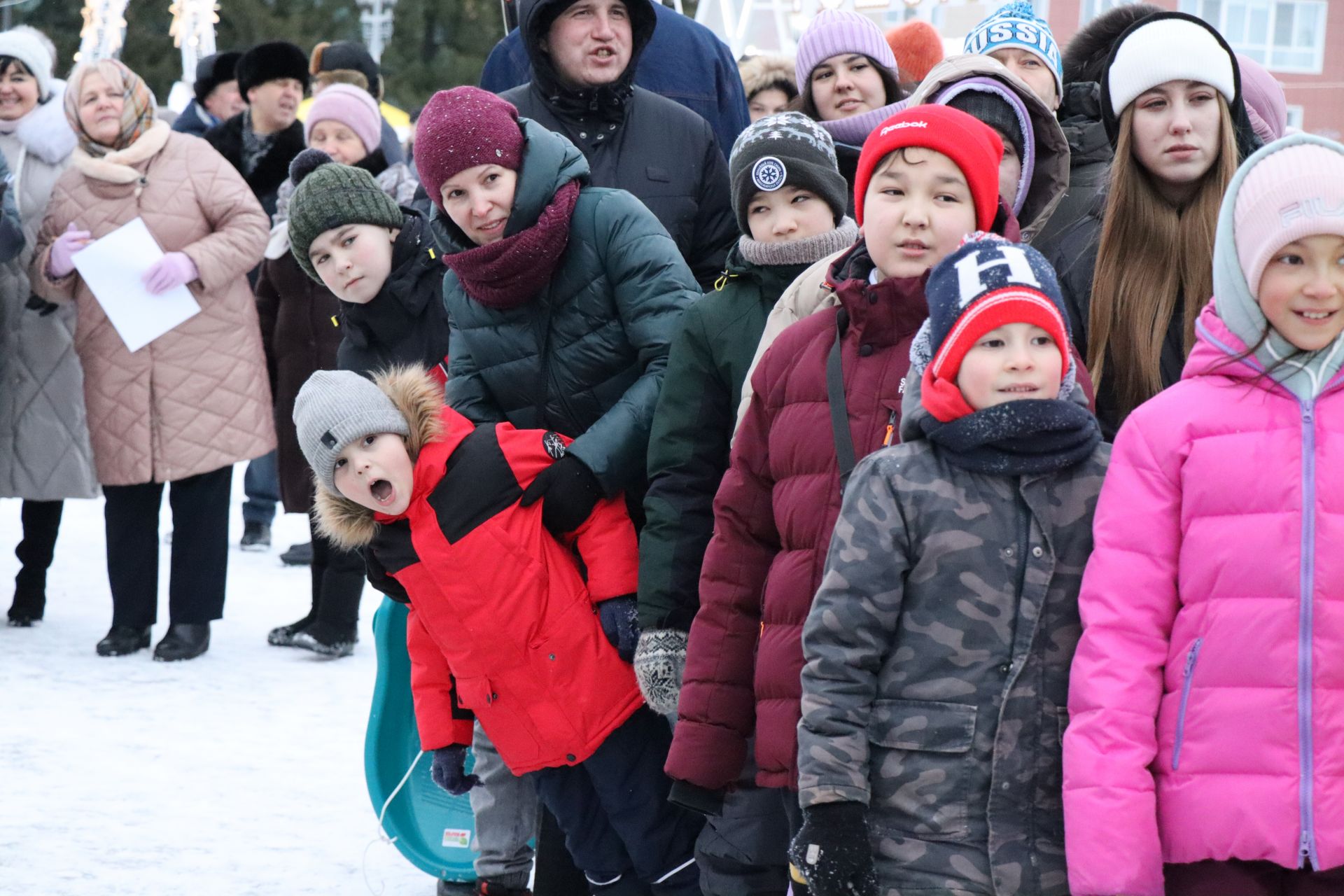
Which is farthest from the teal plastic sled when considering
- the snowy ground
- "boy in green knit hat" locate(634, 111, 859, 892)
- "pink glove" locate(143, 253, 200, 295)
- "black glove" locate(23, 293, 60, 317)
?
"black glove" locate(23, 293, 60, 317)

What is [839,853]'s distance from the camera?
216 centimetres

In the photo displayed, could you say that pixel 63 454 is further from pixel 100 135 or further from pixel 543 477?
pixel 543 477

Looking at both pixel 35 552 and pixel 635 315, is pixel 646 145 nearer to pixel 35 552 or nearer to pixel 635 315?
pixel 635 315

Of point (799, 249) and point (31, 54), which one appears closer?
point (799, 249)

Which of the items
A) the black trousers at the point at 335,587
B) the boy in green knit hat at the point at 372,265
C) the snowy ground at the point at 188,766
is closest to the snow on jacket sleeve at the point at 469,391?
the boy in green knit hat at the point at 372,265

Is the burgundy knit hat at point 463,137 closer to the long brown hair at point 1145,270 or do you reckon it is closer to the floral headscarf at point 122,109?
the long brown hair at point 1145,270

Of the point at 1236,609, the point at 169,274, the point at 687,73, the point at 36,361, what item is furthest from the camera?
the point at 36,361

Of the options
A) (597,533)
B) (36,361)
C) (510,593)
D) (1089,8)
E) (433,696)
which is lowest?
(433,696)

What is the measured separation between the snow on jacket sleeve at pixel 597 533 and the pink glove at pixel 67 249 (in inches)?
124

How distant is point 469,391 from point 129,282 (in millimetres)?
2830

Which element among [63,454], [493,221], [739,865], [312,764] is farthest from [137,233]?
[739,865]

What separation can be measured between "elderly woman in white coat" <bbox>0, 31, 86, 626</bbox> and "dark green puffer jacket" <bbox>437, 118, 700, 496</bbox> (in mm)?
3192

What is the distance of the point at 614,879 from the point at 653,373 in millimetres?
1054

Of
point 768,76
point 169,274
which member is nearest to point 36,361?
point 169,274
